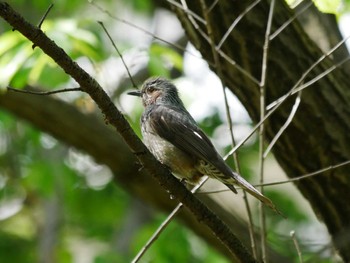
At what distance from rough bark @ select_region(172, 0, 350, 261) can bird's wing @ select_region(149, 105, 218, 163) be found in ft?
1.49

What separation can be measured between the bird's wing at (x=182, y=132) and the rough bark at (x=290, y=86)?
45cm

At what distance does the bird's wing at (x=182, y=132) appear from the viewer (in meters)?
4.78

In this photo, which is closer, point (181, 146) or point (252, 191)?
point (252, 191)

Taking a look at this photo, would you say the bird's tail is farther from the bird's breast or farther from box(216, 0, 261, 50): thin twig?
box(216, 0, 261, 50): thin twig

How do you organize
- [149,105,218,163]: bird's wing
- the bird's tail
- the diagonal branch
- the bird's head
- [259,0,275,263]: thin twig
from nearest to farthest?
the diagonal branch → the bird's tail → [259,0,275,263]: thin twig → [149,105,218,163]: bird's wing → the bird's head

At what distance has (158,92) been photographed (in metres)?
5.95

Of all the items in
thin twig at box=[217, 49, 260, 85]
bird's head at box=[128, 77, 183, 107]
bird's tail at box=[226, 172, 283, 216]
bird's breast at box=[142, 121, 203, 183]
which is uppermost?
bird's head at box=[128, 77, 183, 107]

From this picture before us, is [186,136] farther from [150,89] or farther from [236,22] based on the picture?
[150,89]

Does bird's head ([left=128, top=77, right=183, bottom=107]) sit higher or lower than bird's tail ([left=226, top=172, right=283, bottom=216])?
higher

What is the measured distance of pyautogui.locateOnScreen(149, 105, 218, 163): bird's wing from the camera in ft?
15.7

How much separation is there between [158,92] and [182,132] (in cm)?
108

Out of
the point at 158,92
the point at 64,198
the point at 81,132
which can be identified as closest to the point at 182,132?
the point at 158,92

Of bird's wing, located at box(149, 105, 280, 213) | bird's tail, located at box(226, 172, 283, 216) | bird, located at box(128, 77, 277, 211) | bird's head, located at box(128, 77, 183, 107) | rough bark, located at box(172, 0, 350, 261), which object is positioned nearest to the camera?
bird's tail, located at box(226, 172, 283, 216)

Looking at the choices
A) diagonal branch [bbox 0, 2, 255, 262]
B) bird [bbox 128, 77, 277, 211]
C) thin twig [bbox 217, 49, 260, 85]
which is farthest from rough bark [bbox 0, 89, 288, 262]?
diagonal branch [bbox 0, 2, 255, 262]
